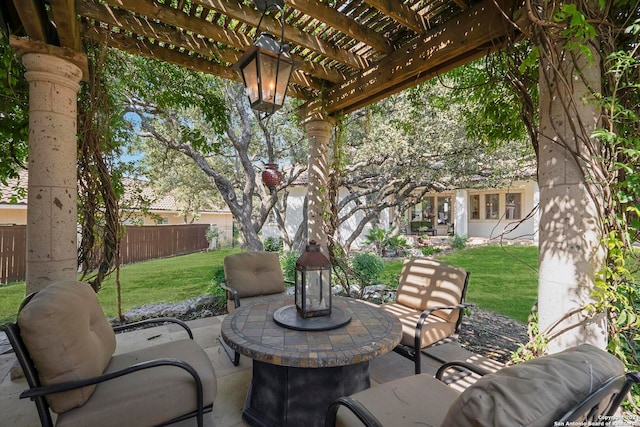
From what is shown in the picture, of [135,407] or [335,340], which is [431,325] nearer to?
[335,340]

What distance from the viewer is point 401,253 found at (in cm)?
1064

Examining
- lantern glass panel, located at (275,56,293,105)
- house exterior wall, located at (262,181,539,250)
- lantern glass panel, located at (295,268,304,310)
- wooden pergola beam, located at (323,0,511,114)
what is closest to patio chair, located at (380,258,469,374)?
lantern glass panel, located at (295,268,304,310)

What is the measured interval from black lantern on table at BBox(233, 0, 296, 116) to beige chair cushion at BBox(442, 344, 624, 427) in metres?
2.35

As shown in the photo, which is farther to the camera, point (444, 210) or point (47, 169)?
point (444, 210)

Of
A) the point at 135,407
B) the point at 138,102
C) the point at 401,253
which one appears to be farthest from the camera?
the point at 401,253

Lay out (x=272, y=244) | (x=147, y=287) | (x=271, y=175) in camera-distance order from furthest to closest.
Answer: (x=272, y=244), (x=147, y=287), (x=271, y=175)

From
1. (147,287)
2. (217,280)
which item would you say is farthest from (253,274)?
(147,287)

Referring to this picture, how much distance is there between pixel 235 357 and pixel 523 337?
11.8 feet

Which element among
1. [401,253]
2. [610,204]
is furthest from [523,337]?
[401,253]

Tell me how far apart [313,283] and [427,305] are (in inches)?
58.4

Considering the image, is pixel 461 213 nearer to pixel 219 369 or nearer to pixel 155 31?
pixel 219 369

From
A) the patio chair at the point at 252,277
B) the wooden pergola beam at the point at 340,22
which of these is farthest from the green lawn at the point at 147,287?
the wooden pergola beam at the point at 340,22

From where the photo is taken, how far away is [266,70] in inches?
96.1

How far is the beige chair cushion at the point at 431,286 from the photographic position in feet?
9.66
